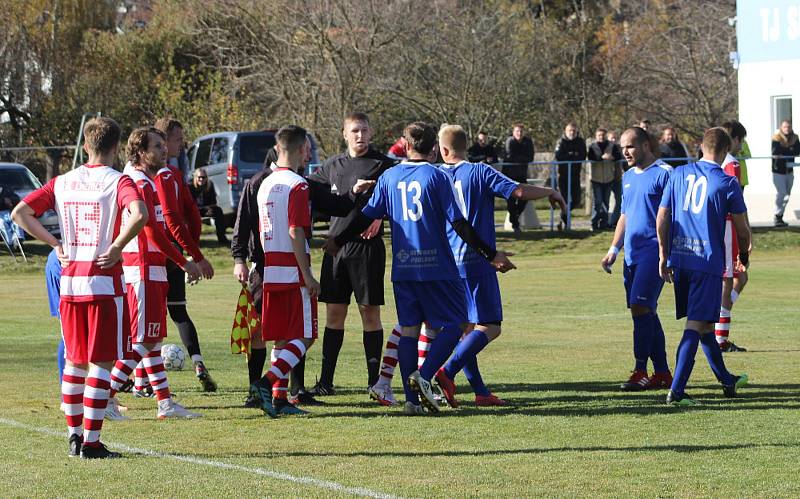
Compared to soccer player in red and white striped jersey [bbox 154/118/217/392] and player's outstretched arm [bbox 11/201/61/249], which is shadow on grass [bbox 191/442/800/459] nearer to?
player's outstretched arm [bbox 11/201/61/249]

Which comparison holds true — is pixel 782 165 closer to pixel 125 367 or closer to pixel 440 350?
pixel 440 350

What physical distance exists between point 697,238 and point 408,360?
2.19 meters

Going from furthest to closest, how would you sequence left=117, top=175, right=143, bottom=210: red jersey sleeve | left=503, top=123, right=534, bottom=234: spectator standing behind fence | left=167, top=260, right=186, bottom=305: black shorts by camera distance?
left=503, top=123, right=534, bottom=234: spectator standing behind fence < left=167, top=260, right=186, bottom=305: black shorts < left=117, top=175, right=143, bottom=210: red jersey sleeve

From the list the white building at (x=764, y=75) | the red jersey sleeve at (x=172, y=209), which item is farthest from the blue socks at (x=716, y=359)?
the white building at (x=764, y=75)

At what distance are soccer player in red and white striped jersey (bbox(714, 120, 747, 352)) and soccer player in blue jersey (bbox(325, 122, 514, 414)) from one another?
14.0 ft

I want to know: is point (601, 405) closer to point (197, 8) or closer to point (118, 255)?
point (118, 255)

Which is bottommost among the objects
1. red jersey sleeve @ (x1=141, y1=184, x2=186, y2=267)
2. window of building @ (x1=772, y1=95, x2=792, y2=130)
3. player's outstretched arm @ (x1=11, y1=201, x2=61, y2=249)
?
red jersey sleeve @ (x1=141, y1=184, x2=186, y2=267)

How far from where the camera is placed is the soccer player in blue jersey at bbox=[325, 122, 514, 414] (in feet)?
29.6

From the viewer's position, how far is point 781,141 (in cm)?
2770

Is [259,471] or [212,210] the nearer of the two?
[259,471]

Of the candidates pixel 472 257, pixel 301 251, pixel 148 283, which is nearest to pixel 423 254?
pixel 472 257

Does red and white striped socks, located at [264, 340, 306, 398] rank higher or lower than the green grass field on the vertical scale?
higher

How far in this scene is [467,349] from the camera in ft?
30.6

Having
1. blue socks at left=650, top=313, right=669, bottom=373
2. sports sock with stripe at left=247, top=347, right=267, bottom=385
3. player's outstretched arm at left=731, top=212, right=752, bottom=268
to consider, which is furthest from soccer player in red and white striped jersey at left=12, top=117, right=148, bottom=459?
blue socks at left=650, top=313, right=669, bottom=373
